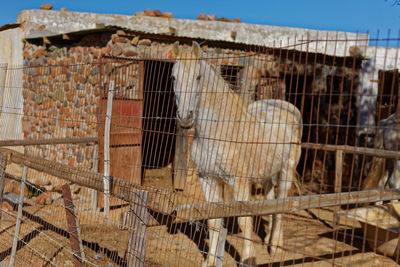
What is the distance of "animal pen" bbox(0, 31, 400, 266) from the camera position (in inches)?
97.4

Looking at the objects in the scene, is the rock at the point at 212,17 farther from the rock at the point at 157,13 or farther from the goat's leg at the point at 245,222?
the goat's leg at the point at 245,222

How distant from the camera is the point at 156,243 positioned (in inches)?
186

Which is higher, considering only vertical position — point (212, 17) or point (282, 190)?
point (212, 17)

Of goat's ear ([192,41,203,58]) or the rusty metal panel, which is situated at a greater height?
goat's ear ([192,41,203,58])

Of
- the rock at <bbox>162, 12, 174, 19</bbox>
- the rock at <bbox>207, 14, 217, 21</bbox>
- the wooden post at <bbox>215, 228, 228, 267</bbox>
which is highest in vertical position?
the rock at <bbox>207, 14, 217, 21</bbox>

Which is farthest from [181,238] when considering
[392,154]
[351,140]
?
[351,140]

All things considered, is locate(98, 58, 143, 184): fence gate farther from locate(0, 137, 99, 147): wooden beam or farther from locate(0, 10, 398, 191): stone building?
locate(0, 137, 99, 147): wooden beam

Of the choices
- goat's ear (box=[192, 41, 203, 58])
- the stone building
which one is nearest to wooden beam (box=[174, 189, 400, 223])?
goat's ear (box=[192, 41, 203, 58])

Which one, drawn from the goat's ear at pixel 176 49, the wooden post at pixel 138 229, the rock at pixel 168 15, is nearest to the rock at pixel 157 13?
the rock at pixel 168 15

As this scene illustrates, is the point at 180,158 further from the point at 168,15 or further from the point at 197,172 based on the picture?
the point at 168,15

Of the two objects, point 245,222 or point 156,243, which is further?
point 156,243

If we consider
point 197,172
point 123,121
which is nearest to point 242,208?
point 197,172

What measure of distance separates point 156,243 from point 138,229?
2496 millimetres

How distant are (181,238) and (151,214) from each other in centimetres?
273
